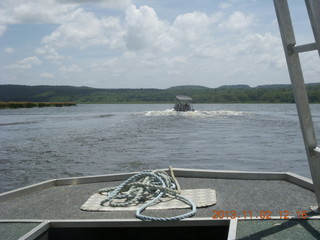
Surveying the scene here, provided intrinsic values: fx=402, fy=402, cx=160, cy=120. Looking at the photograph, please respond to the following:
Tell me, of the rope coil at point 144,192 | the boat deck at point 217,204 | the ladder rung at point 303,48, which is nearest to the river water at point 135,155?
the boat deck at point 217,204

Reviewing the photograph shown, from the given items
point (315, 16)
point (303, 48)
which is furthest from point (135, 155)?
point (315, 16)

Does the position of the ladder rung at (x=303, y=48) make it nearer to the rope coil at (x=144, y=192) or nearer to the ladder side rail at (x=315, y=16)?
the ladder side rail at (x=315, y=16)

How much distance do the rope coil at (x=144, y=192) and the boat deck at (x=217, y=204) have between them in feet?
0.98

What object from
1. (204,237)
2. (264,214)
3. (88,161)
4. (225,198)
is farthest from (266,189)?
(88,161)

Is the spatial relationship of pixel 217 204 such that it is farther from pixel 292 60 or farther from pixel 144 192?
pixel 292 60

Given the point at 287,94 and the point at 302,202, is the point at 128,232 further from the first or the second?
the point at 287,94

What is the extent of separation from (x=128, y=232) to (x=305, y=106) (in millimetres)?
2352

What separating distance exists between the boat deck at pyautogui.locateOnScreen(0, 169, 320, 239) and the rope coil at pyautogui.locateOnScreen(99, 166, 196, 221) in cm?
30

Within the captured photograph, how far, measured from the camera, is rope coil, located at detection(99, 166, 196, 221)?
537 centimetres

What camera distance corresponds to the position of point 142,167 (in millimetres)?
18844

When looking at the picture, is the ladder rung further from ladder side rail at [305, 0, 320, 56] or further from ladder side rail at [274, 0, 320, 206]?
ladder side rail at [305, 0, 320, 56]

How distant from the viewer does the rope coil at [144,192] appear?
5.37 metres

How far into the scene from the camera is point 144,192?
5805mm

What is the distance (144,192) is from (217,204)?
114 centimetres
